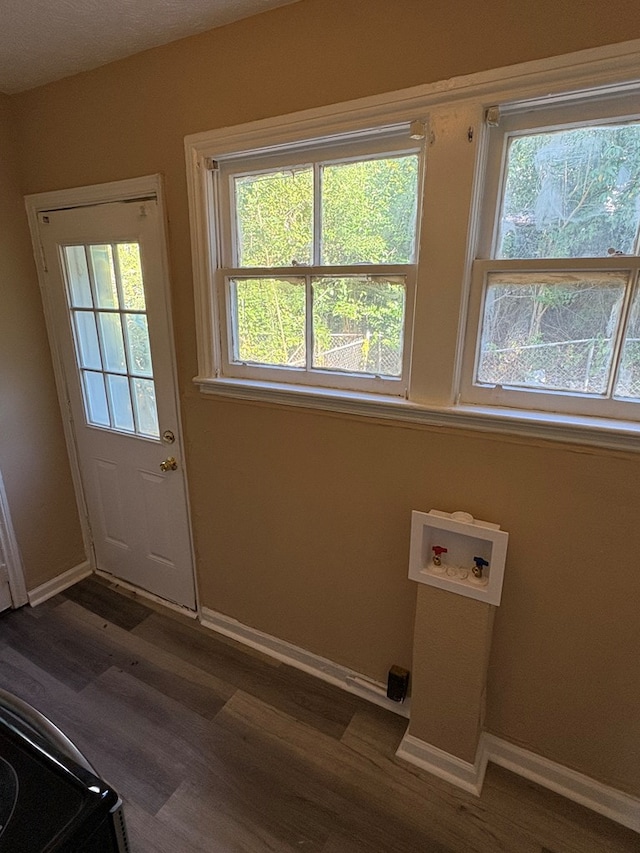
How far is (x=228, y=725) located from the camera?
1680mm

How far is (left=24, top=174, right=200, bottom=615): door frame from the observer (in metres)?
1.71

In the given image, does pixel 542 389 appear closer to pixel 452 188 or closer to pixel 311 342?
pixel 452 188

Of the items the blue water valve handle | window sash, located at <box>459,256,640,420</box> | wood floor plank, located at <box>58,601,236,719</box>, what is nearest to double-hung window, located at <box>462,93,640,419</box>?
window sash, located at <box>459,256,640,420</box>

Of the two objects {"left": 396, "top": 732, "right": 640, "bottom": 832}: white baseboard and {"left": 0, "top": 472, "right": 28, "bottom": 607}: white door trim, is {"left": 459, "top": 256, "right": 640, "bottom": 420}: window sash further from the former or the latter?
{"left": 0, "top": 472, "right": 28, "bottom": 607}: white door trim

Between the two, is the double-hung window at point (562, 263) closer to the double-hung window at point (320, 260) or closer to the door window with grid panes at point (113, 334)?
the double-hung window at point (320, 260)

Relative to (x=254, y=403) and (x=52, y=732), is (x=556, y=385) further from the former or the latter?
(x=52, y=732)

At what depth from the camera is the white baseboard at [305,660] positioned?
5.73 feet

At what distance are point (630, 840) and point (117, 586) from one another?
7.85ft

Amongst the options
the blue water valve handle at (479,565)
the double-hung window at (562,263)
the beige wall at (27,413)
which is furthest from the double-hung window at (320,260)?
the beige wall at (27,413)

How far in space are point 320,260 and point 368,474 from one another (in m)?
0.75

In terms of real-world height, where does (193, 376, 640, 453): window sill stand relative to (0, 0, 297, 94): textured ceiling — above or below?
below

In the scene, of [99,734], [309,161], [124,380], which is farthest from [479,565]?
[124,380]

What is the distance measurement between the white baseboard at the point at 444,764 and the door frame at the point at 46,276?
116cm

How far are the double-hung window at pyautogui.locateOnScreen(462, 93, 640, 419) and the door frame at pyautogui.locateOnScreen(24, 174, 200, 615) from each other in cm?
119
